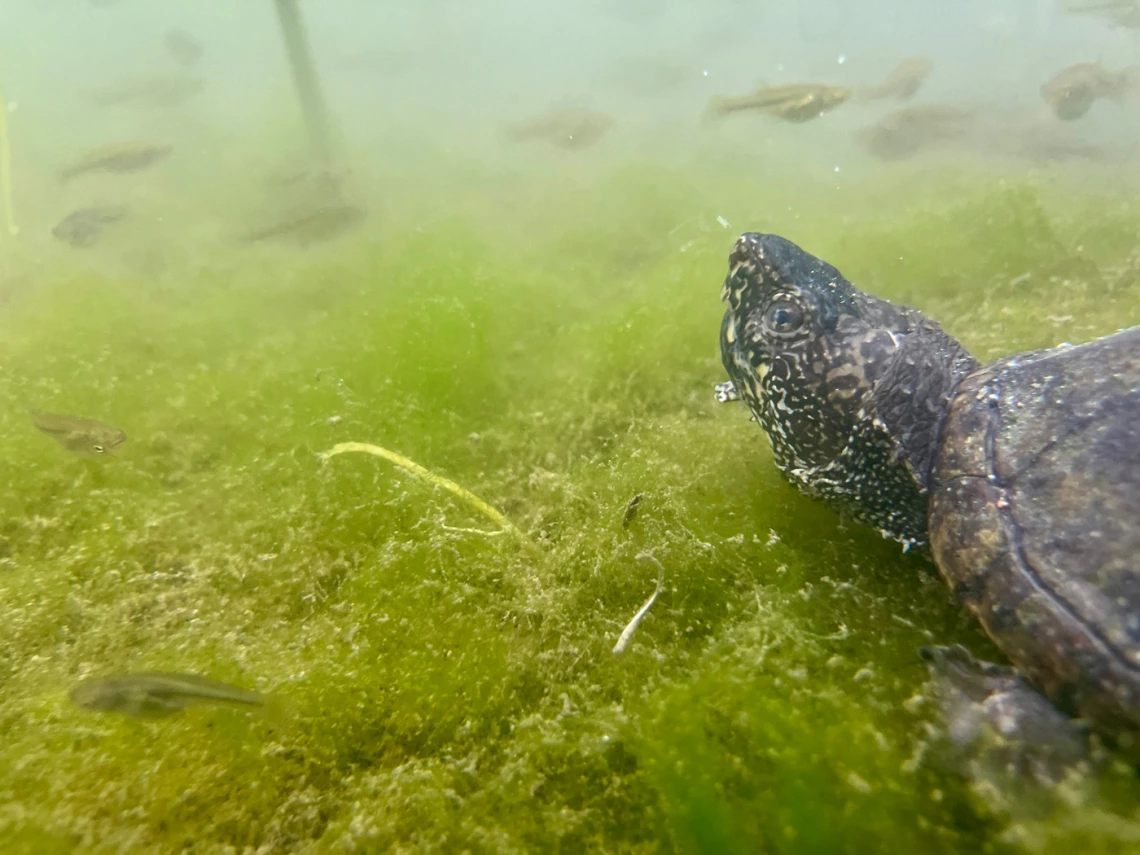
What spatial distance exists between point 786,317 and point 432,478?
202 cm

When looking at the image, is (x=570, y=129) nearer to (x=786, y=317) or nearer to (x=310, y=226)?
(x=310, y=226)

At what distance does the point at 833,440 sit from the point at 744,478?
619 mm

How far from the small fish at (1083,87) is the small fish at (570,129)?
669 centimetres

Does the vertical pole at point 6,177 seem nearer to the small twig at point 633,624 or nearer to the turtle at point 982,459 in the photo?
the small twig at point 633,624

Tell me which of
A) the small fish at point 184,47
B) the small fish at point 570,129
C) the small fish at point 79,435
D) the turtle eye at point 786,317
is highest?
the small fish at point 184,47

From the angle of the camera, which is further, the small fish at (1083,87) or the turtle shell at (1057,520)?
the small fish at (1083,87)

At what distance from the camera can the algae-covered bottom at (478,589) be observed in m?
1.62

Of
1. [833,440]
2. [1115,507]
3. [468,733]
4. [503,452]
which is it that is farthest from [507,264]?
[1115,507]

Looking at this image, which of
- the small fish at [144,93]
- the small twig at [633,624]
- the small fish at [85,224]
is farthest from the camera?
the small fish at [144,93]

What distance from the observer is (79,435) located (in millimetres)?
2900

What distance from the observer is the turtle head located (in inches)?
84.0

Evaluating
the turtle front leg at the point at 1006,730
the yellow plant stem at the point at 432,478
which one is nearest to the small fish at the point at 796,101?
the yellow plant stem at the point at 432,478

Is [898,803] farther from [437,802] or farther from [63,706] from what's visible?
[63,706]

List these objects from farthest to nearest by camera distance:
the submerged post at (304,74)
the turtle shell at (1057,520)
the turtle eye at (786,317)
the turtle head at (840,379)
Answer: the submerged post at (304,74) → the turtle eye at (786,317) → the turtle head at (840,379) → the turtle shell at (1057,520)
